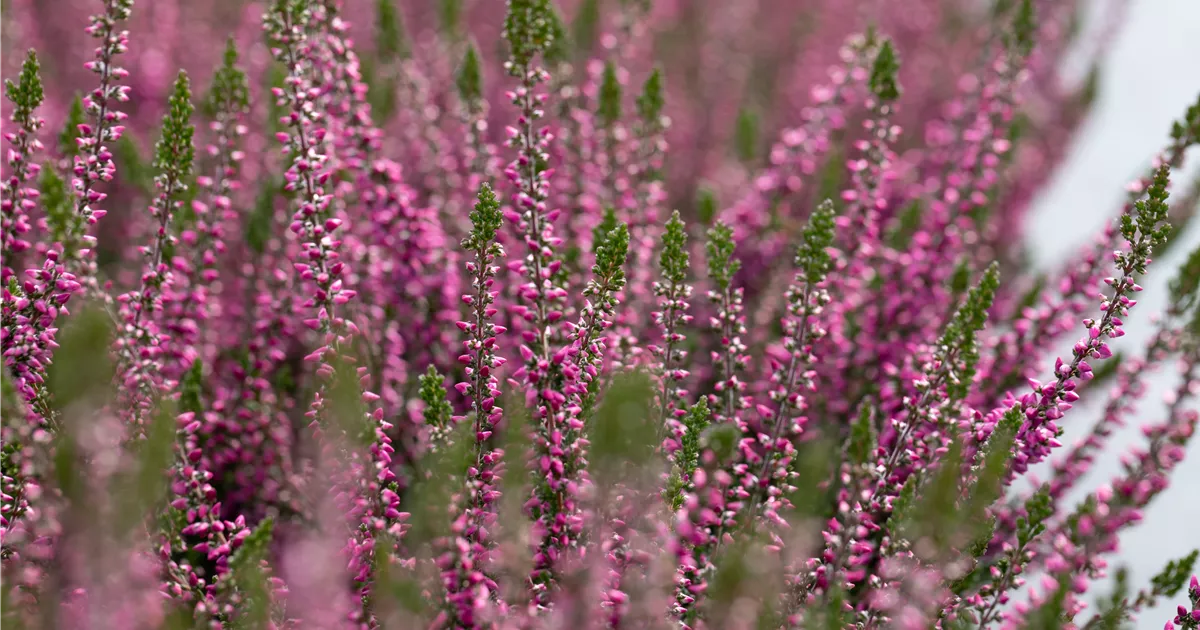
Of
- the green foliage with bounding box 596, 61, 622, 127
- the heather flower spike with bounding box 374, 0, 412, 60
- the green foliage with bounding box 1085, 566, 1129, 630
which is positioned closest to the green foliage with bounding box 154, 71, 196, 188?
the heather flower spike with bounding box 374, 0, 412, 60

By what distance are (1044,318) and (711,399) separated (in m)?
1.39

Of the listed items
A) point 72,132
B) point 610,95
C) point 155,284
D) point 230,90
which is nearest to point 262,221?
point 230,90

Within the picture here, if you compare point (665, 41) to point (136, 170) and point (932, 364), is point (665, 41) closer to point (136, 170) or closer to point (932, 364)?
point (136, 170)

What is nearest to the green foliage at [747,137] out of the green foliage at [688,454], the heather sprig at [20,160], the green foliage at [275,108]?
the green foliage at [275,108]

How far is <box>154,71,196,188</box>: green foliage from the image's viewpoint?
8.01 feet

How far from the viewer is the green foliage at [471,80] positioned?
3303 millimetres

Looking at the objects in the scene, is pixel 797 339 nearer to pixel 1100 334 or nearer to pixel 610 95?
pixel 1100 334

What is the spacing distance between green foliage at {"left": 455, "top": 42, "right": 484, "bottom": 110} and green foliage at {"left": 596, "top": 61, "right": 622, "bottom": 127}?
1.53 feet

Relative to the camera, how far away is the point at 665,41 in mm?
6047

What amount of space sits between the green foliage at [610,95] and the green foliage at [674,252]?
3.84 ft

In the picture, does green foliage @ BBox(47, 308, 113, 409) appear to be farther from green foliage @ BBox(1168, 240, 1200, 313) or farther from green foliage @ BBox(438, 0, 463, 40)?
green foliage @ BBox(1168, 240, 1200, 313)

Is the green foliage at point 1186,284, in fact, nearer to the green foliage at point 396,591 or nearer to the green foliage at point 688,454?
the green foliage at point 688,454

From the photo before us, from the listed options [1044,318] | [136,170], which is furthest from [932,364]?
[136,170]

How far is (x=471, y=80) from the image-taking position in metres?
3.31
